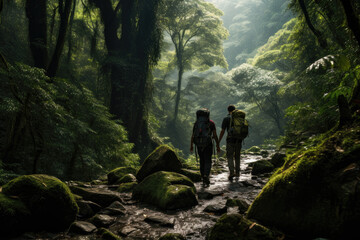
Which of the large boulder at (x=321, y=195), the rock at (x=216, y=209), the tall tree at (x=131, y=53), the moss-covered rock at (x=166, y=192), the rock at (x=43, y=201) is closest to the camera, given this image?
the large boulder at (x=321, y=195)

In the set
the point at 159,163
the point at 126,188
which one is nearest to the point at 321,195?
the point at 159,163

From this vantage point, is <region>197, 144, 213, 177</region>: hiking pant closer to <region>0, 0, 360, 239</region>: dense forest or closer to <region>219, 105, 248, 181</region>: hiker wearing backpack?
<region>219, 105, 248, 181</region>: hiker wearing backpack

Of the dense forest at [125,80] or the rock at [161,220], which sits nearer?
the rock at [161,220]

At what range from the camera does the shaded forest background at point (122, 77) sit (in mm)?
5070

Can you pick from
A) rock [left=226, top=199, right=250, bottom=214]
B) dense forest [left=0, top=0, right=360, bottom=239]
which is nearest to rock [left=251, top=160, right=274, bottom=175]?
dense forest [left=0, top=0, right=360, bottom=239]

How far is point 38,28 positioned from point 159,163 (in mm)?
7146

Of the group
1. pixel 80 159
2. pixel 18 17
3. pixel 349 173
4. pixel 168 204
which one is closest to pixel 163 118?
pixel 18 17

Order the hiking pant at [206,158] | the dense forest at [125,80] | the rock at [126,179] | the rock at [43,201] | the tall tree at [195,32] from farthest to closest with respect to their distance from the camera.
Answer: the tall tree at [195,32] < the rock at [126,179] < the hiking pant at [206,158] < the dense forest at [125,80] < the rock at [43,201]

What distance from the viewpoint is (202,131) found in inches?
224

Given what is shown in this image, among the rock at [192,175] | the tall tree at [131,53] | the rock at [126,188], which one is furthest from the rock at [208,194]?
the tall tree at [131,53]

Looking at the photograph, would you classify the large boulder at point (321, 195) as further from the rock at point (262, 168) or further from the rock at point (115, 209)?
the rock at point (262, 168)

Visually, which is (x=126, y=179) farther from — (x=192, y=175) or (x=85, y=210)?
(x=85, y=210)

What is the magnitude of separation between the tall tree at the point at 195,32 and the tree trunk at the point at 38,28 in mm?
15762

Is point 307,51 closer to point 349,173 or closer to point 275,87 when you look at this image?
point 349,173
